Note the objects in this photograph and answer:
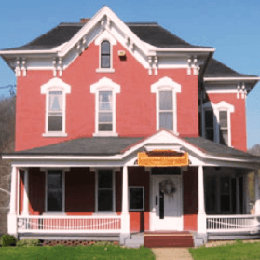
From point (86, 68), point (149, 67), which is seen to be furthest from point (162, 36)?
point (86, 68)

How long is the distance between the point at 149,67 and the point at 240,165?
607 centimetres

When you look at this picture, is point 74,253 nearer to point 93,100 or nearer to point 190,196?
point 190,196

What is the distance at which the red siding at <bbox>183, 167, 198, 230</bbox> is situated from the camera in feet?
67.9

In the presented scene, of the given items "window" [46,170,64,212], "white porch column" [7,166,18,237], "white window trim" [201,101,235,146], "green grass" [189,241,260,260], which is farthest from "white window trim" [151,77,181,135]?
"white porch column" [7,166,18,237]

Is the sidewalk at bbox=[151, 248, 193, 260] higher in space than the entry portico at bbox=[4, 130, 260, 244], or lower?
lower

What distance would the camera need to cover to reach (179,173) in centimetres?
2084

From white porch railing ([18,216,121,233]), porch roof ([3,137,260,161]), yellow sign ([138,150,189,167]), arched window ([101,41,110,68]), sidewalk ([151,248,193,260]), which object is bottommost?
sidewalk ([151,248,193,260])

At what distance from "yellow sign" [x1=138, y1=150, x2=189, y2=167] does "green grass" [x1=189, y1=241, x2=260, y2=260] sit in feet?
10.6

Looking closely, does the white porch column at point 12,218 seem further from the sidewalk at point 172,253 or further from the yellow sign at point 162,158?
the sidewalk at point 172,253

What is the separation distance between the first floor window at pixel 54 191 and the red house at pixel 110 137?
0.14 ft

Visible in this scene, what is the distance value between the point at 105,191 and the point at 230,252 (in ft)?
22.0

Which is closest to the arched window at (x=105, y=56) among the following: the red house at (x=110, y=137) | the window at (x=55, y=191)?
the red house at (x=110, y=137)

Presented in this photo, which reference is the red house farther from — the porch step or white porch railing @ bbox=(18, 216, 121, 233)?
the porch step

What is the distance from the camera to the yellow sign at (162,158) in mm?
18406
